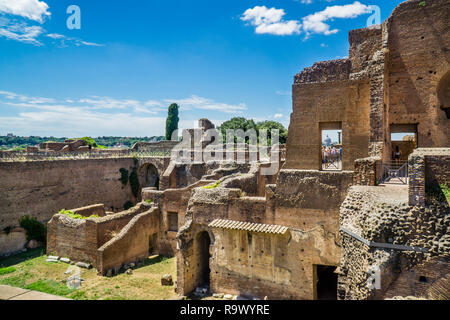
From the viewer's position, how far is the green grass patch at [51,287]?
41.7 feet

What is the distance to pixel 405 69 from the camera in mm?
12133

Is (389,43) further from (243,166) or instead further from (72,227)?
(72,227)

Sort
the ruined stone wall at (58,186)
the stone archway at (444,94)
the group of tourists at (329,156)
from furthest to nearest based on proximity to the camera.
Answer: the ruined stone wall at (58,186) → the group of tourists at (329,156) → the stone archway at (444,94)

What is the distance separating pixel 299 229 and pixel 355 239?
4.28m

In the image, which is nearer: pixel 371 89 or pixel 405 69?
pixel 371 89

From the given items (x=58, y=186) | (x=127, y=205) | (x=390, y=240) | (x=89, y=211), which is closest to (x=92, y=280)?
(x=89, y=211)

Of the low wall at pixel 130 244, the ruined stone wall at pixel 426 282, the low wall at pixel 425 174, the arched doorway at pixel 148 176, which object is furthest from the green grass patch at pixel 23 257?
the low wall at pixel 425 174

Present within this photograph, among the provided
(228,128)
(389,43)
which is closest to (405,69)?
(389,43)

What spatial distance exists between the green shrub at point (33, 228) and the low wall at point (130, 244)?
7.42 m

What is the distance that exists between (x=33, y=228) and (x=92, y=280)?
8.07 metres

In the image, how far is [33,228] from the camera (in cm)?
1905

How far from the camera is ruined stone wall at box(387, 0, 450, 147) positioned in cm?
1157

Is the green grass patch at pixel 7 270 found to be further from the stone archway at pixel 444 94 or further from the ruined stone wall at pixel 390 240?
the stone archway at pixel 444 94

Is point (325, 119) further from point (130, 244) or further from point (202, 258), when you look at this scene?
point (130, 244)
